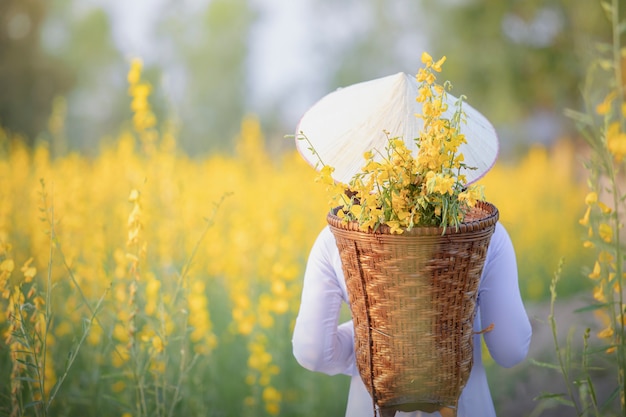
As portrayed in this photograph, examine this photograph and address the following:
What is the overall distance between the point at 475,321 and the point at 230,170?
4.17 metres

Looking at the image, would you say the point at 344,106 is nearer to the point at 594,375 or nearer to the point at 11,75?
the point at 594,375

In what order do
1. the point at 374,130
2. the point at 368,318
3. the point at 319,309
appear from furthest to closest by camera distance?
the point at 319,309 → the point at 374,130 → the point at 368,318

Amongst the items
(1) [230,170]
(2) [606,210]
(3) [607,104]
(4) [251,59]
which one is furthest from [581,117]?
(4) [251,59]

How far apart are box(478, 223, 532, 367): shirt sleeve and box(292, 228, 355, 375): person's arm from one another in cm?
37

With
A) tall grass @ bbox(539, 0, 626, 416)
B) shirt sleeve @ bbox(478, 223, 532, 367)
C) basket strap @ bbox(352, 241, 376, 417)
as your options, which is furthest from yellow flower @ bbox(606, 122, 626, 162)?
basket strap @ bbox(352, 241, 376, 417)

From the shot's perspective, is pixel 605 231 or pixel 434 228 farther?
pixel 605 231

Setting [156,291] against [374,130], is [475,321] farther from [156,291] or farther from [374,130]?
→ [156,291]

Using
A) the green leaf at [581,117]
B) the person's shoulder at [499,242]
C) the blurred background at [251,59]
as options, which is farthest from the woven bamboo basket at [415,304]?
the blurred background at [251,59]

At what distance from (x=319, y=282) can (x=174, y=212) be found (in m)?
1.83

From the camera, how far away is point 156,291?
2408 millimetres

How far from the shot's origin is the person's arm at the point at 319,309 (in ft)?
4.80

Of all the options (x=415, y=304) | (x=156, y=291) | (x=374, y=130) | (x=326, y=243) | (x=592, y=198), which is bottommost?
(x=156, y=291)

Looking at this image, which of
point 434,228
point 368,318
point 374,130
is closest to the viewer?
point 434,228

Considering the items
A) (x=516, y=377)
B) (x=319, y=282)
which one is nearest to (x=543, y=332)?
(x=516, y=377)
